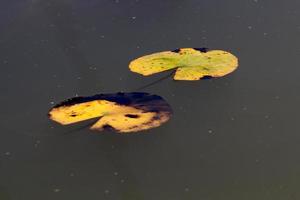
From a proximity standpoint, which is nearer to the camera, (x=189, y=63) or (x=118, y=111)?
(x=118, y=111)

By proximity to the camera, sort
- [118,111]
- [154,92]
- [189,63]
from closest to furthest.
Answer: [118,111], [154,92], [189,63]

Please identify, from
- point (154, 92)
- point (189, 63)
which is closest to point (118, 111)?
point (154, 92)

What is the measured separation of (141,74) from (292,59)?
3.37ft

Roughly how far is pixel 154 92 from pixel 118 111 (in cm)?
31

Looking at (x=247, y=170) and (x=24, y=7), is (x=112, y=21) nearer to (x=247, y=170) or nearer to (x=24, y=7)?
(x=24, y=7)

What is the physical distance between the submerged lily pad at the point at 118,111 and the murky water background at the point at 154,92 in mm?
63

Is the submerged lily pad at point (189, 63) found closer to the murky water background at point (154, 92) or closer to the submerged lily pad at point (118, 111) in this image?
the murky water background at point (154, 92)

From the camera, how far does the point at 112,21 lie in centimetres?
441

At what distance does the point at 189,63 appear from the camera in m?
3.77

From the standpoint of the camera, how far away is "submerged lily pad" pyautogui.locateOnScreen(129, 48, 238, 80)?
3668 mm

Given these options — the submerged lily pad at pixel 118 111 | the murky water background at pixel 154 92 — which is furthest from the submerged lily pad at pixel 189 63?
the submerged lily pad at pixel 118 111

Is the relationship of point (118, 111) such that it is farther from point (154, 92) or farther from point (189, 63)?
point (189, 63)

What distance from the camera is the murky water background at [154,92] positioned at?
2893 mm

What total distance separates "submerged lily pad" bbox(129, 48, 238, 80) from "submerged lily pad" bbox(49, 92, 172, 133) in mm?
310
